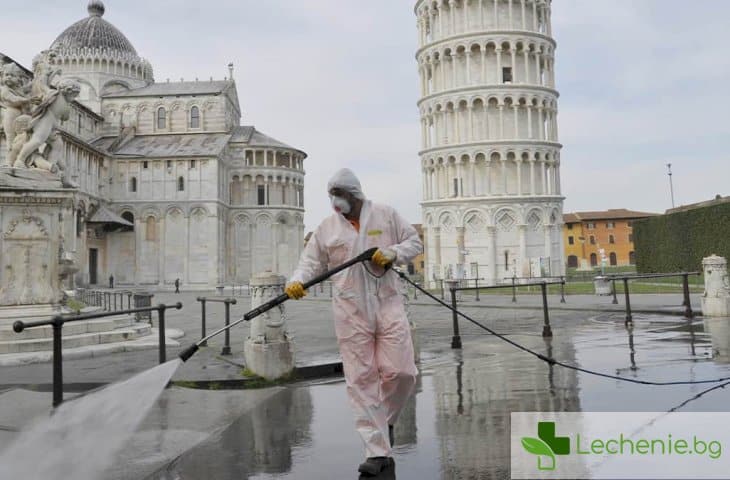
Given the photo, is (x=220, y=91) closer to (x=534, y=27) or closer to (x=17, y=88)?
(x=534, y=27)

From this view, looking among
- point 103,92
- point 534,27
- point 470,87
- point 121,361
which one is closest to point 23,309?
point 121,361

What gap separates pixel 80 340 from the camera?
1092 cm

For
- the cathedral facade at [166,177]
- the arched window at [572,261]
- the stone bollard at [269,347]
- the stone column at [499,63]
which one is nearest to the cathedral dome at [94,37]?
the cathedral facade at [166,177]

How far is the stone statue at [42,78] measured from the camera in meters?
11.5

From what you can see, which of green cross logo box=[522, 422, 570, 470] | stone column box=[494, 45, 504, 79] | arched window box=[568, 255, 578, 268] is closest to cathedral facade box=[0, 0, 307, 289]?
stone column box=[494, 45, 504, 79]

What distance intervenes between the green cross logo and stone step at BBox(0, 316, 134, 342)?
30.5ft

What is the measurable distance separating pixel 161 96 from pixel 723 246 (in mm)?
59662

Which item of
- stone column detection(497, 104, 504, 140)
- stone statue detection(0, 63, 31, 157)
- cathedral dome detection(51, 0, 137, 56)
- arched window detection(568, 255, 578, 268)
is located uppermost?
cathedral dome detection(51, 0, 137, 56)

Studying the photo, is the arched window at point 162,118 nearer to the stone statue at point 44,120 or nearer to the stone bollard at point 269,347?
the stone statue at point 44,120

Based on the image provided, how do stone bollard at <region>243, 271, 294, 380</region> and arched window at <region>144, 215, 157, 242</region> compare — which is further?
arched window at <region>144, 215, 157, 242</region>

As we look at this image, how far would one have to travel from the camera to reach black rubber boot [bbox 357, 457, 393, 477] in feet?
13.1

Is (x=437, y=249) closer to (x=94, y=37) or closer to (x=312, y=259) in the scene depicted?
(x=312, y=259)

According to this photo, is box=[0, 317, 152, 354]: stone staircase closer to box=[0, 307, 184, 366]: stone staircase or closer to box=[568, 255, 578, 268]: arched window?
box=[0, 307, 184, 366]: stone staircase

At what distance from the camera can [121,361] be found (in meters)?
9.81
